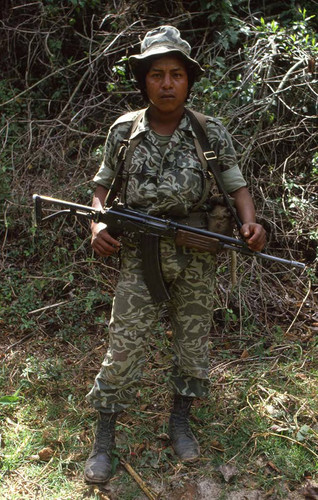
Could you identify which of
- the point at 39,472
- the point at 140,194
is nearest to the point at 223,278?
the point at 140,194

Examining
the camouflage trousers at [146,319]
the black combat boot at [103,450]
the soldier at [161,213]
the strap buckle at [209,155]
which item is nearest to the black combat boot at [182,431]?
the soldier at [161,213]

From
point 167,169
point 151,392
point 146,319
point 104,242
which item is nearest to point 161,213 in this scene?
point 167,169

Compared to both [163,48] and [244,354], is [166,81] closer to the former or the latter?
[163,48]

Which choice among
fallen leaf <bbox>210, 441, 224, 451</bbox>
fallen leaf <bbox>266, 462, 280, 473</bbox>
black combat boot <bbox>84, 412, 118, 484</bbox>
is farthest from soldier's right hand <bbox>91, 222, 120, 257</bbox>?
fallen leaf <bbox>266, 462, 280, 473</bbox>

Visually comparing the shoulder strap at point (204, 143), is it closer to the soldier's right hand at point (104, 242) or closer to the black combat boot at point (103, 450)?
the soldier's right hand at point (104, 242)

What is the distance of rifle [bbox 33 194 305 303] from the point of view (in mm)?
2795

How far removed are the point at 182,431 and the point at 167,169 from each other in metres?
1.58

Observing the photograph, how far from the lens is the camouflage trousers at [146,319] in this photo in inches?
113

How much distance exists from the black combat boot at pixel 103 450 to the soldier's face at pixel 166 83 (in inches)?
67.9

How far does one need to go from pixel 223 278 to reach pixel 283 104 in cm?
160

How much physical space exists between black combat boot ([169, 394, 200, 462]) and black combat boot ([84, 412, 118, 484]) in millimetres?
384

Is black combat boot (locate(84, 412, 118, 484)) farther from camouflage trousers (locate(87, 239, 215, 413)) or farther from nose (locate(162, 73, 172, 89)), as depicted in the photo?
nose (locate(162, 73, 172, 89))

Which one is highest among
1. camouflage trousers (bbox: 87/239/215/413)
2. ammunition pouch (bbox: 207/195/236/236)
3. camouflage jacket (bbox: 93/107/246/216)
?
camouflage jacket (bbox: 93/107/246/216)

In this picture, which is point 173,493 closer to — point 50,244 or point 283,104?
point 50,244
